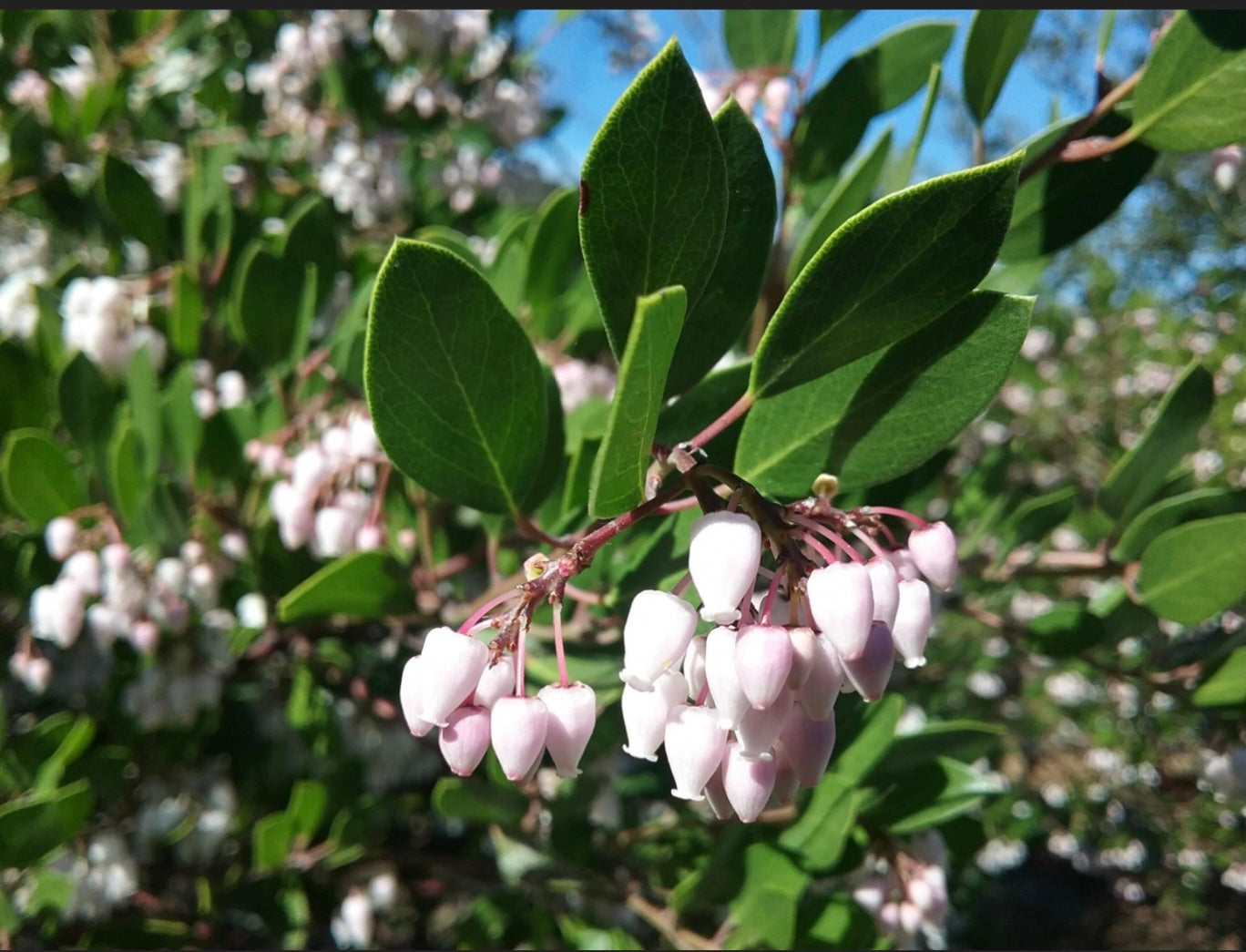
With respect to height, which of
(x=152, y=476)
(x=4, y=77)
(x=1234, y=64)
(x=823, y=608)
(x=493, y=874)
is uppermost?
(x=1234, y=64)

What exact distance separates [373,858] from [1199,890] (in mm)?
2430

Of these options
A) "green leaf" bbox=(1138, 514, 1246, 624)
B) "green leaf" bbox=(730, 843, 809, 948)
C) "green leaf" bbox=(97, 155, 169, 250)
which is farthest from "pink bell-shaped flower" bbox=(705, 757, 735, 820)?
"green leaf" bbox=(97, 155, 169, 250)

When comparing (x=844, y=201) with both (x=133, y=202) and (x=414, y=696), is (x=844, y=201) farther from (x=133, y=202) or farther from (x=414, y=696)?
(x=133, y=202)

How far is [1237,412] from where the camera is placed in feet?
7.21

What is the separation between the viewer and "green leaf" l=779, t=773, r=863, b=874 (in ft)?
3.43

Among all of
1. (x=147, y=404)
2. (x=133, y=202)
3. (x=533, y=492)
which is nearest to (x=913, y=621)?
(x=533, y=492)

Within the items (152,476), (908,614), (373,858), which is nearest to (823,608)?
(908,614)

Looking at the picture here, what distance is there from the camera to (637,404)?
50 cm

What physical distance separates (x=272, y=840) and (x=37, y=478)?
2.25ft

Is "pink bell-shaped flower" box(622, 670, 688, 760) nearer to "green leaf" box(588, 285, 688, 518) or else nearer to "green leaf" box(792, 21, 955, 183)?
"green leaf" box(588, 285, 688, 518)

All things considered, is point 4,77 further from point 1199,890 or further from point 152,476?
point 1199,890

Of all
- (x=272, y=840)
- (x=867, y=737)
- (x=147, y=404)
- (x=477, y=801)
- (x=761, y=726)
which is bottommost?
(x=272, y=840)

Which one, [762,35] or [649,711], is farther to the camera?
[762,35]

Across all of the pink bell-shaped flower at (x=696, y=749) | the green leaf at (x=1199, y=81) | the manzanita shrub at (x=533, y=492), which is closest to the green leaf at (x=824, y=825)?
the manzanita shrub at (x=533, y=492)
